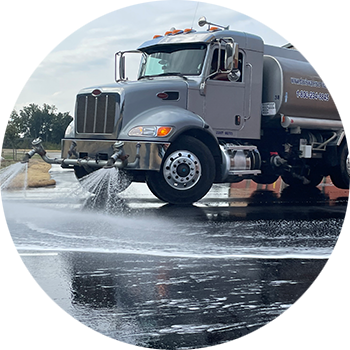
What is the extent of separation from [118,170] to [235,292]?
522cm

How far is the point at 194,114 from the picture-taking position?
9258mm

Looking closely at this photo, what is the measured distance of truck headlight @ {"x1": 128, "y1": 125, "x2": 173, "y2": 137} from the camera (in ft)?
28.5

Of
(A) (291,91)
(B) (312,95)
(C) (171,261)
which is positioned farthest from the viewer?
(B) (312,95)

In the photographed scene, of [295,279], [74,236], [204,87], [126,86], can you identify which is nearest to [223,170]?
[204,87]

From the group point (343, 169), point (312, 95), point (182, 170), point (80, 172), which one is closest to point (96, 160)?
point (80, 172)

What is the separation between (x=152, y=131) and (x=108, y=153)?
2.76 feet

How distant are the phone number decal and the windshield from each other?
8.98 ft

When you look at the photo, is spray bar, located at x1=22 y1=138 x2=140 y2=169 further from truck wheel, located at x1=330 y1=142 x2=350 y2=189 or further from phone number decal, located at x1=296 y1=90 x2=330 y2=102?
truck wheel, located at x1=330 y1=142 x2=350 y2=189

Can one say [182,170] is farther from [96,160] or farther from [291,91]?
[291,91]

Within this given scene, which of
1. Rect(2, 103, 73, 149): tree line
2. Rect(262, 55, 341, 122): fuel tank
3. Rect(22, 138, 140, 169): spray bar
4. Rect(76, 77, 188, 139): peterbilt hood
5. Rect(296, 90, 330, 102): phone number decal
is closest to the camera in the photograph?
Rect(2, 103, 73, 149): tree line

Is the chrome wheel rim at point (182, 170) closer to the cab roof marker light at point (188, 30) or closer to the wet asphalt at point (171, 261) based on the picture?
the wet asphalt at point (171, 261)

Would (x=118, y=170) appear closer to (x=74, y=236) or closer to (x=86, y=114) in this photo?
(x=86, y=114)

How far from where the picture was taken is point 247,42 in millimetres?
10242

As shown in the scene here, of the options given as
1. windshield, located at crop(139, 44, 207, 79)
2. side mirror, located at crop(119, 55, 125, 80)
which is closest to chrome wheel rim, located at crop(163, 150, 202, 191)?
windshield, located at crop(139, 44, 207, 79)
